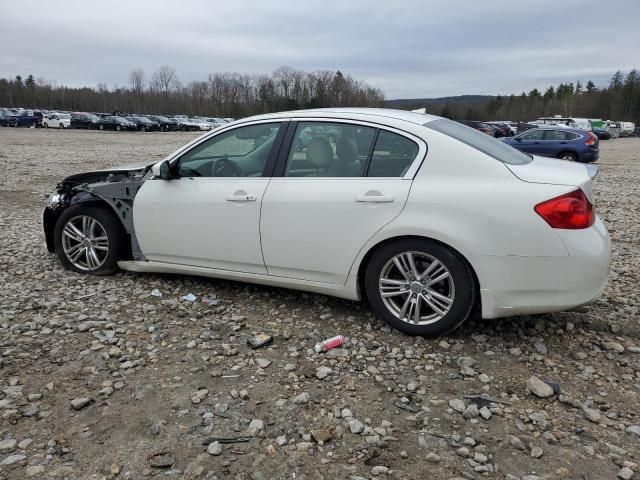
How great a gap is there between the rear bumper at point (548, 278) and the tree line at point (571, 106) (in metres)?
72.0

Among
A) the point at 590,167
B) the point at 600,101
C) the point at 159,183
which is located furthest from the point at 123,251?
the point at 600,101

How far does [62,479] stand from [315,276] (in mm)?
2177

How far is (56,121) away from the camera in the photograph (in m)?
51.2

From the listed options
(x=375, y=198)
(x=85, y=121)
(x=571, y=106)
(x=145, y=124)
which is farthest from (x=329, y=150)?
(x=571, y=106)

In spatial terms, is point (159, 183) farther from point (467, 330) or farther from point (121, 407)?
point (467, 330)

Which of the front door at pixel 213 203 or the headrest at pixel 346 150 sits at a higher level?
the headrest at pixel 346 150

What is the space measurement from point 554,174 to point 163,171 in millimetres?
3131

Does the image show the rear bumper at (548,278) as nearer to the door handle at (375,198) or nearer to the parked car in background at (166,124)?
the door handle at (375,198)

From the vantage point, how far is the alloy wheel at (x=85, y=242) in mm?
4996

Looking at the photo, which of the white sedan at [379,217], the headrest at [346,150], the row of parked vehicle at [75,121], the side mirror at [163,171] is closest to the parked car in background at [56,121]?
the row of parked vehicle at [75,121]

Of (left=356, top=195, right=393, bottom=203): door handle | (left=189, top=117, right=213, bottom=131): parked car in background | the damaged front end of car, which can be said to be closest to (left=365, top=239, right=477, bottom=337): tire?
A: (left=356, top=195, right=393, bottom=203): door handle

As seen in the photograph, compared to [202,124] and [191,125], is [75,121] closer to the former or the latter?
[191,125]

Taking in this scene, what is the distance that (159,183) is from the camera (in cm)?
460

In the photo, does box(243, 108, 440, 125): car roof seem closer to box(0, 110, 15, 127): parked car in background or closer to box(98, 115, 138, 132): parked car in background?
box(98, 115, 138, 132): parked car in background
